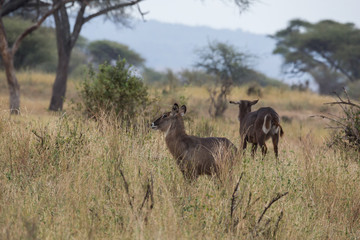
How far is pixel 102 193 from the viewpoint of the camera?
184 inches

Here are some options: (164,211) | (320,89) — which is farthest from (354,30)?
(164,211)

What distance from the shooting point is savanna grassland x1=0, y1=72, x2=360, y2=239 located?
13.0ft

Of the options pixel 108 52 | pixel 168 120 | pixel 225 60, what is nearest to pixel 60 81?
pixel 168 120

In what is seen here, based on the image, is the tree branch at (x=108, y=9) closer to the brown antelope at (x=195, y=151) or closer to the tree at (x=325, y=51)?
the brown antelope at (x=195, y=151)

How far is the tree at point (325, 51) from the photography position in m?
32.9

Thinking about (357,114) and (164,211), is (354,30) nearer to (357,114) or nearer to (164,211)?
(357,114)

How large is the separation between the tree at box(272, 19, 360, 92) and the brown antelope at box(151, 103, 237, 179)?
28.9m

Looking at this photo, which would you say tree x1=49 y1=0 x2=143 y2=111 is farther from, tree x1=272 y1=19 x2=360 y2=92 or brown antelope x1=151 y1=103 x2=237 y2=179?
tree x1=272 y1=19 x2=360 y2=92

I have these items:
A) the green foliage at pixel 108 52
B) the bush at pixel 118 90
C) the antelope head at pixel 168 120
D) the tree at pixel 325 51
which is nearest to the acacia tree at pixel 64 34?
the bush at pixel 118 90

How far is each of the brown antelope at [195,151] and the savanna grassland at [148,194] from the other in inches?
5.9

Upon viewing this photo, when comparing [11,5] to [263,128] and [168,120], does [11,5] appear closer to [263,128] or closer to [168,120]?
[263,128]

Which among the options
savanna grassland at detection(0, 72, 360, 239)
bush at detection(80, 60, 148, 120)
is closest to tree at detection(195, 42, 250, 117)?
bush at detection(80, 60, 148, 120)

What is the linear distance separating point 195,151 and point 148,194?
4.13ft

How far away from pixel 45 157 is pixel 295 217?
301 cm
